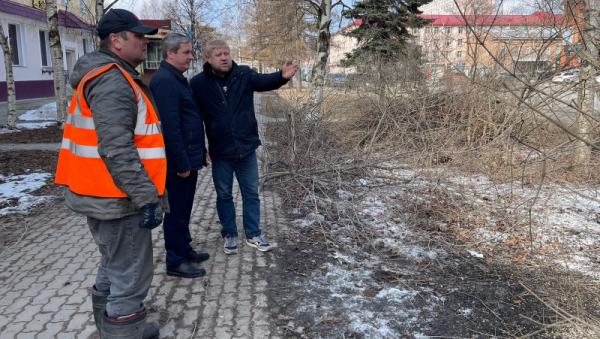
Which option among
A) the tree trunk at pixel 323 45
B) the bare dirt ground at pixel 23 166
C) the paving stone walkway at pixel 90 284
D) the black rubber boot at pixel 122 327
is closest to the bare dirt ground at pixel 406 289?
the paving stone walkway at pixel 90 284

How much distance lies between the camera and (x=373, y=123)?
9.52 meters

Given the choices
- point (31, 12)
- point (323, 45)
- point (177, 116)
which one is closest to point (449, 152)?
point (177, 116)

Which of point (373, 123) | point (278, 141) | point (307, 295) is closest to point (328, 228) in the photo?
point (307, 295)

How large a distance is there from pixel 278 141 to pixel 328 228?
3.41 meters

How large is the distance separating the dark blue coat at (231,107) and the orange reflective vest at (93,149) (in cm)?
139

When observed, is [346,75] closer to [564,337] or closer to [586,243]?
[586,243]

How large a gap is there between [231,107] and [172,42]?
2.43 feet

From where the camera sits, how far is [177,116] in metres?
3.37

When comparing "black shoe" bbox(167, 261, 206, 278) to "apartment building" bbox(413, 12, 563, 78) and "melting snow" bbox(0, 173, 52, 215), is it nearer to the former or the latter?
"melting snow" bbox(0, 173, 52, 215)

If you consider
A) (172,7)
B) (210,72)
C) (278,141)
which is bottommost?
(278,141)

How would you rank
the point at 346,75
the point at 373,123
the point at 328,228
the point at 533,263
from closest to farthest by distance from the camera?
the point at 533,263 < the point at 328,228 < the point at 373,123 < the point at 346,75

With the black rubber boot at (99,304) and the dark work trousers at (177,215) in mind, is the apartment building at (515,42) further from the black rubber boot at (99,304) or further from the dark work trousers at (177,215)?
the black rubber boot at (99,304)

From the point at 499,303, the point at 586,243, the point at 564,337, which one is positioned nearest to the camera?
the point at 564,337

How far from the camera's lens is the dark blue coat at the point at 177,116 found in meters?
3.33
